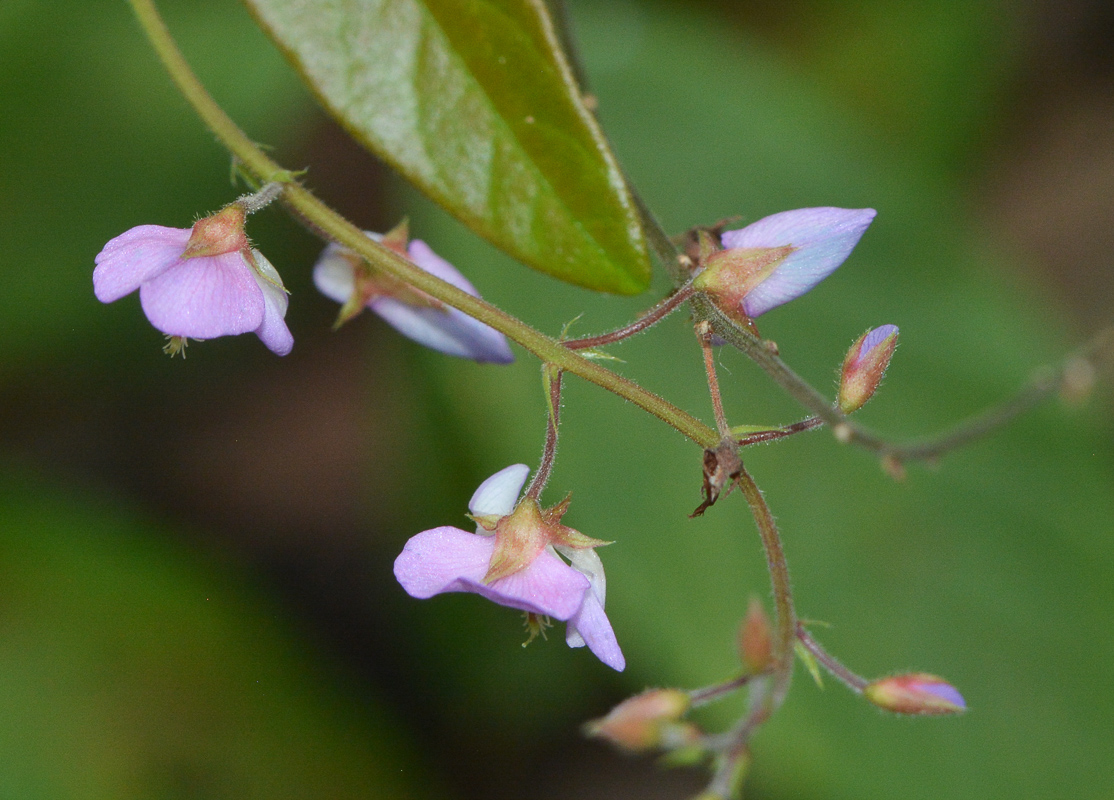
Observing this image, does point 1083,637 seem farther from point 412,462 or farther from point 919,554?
point 412,462

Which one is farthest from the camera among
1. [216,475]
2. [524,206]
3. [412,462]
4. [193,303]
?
[216,475]

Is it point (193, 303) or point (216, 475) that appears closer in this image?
point (193, 303)

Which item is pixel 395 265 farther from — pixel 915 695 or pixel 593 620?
pixel 915 695

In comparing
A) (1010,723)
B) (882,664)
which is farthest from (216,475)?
(1010,723)

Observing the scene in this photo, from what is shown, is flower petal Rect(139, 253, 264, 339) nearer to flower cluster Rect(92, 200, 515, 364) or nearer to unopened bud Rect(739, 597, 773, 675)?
flower cluster Rect(92, 200, 515, 364)

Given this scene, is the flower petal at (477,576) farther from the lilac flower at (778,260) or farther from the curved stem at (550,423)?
the lilac flower at (778,260)
